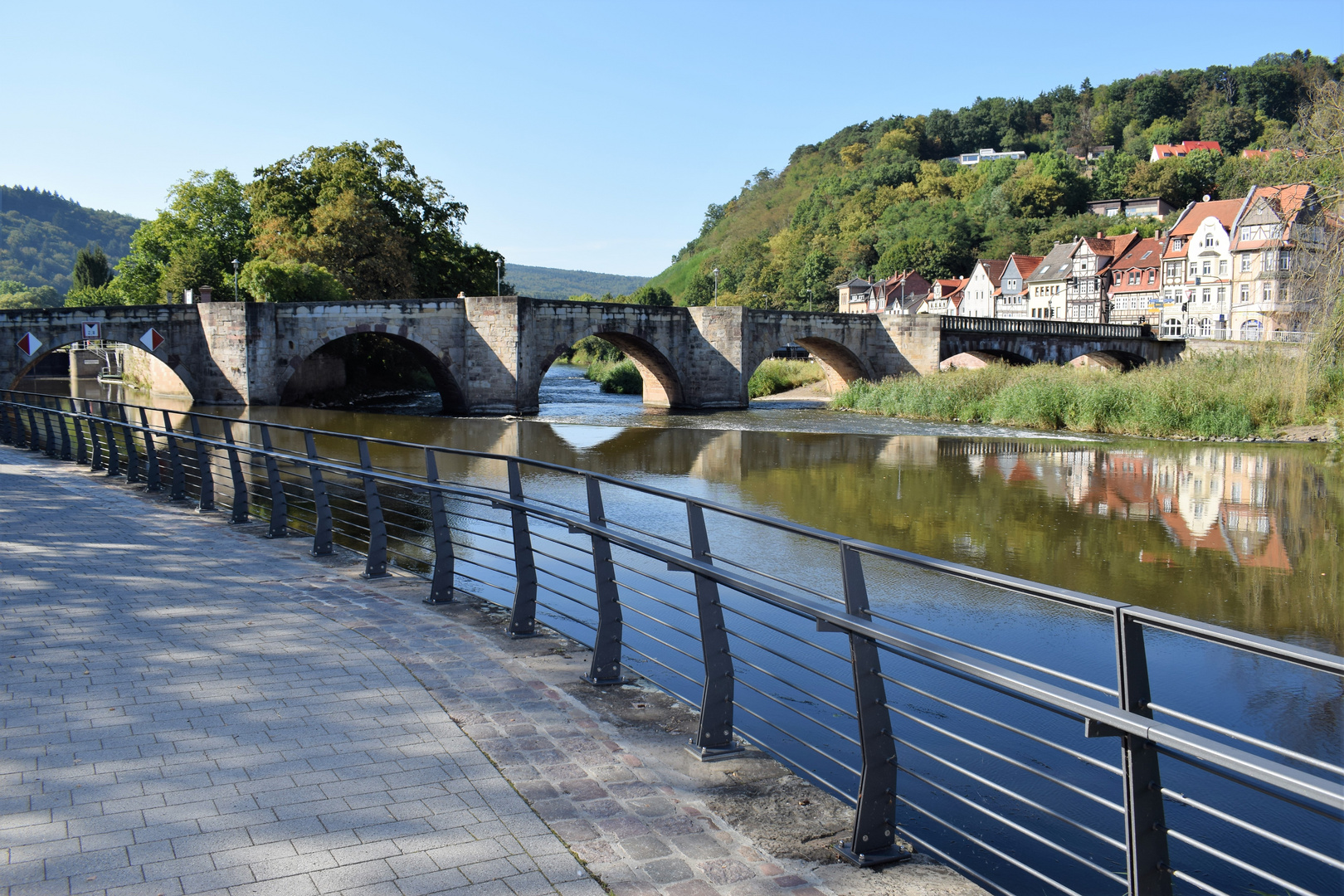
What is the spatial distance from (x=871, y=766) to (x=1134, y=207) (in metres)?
125

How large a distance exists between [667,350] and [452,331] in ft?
29.4

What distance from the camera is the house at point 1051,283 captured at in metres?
87.1

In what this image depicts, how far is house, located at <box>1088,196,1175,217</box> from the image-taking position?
11231cm

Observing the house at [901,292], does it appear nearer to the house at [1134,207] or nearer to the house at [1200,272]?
the house at [1200,272]

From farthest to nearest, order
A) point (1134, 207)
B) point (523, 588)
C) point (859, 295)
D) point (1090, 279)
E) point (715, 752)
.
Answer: point (1134, 207), point (859, 295), point (1090, 279), point (523, 588), point (715, 752)

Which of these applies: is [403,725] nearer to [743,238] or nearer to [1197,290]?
[1197,290]

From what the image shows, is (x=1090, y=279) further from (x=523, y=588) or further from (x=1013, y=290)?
(x=523, y=588)

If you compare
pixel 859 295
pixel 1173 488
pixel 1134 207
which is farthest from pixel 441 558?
pixel 1134 207

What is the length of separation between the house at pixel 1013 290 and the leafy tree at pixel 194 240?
63.2m

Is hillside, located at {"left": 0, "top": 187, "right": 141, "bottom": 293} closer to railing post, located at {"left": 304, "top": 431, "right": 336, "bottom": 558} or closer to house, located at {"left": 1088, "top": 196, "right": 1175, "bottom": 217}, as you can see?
house, located at {"left": 1088, "top": 196, "right": 1175, "bottom": 217}

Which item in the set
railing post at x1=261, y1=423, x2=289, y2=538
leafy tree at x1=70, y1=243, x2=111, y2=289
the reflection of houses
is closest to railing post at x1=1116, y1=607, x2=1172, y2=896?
railing post at x1=261, y1=423, x2=289, y2=538

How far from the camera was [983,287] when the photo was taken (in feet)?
308

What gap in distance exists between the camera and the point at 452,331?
124ft

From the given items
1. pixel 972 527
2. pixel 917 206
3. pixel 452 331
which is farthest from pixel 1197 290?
pixel 972 527
